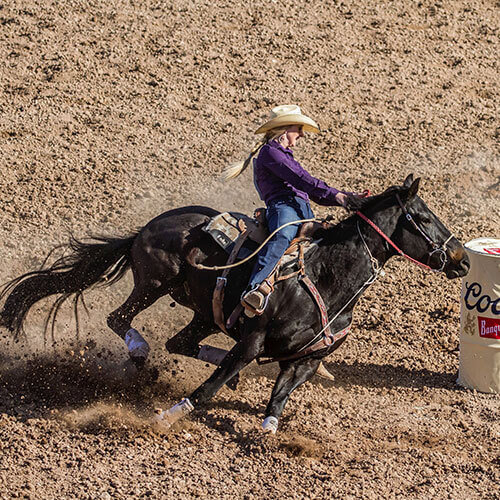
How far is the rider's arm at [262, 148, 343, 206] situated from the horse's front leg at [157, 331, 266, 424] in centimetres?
120

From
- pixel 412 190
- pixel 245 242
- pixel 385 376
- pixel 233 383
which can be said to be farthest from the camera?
pixel 385 376

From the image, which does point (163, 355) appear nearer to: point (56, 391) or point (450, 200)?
point (56, 391)

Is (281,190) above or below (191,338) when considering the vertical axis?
above

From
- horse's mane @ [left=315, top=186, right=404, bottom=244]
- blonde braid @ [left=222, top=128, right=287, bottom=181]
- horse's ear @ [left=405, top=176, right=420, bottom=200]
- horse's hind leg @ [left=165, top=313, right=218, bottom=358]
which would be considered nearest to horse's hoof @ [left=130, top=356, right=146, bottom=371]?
horse's hind leg @ [left=165, top=313, right=218, bottom=358]

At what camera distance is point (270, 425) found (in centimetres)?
695

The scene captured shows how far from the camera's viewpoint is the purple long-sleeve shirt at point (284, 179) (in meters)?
6.89

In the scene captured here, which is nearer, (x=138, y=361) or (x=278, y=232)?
(x=278, y=232)

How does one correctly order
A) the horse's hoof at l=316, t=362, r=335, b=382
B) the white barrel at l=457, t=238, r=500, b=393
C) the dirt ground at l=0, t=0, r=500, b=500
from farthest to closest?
1. the horse's hoof at l=316, t=362, r=335, b=382
2. the white barrel at l=457, t=238, r=500, b=393
3. the dirt ground at l=0, t=0, r=500, b=500

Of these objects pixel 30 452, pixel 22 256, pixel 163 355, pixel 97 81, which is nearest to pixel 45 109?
pixel 97 81

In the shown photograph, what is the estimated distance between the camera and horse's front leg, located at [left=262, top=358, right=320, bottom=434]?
280 inches

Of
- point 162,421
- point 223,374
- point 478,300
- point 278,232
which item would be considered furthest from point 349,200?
point 162,421

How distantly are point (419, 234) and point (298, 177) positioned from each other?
1.09 metres

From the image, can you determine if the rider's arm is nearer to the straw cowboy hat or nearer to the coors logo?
the straw cowboy hat

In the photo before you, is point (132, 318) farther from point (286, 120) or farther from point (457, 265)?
point (457, 265)
